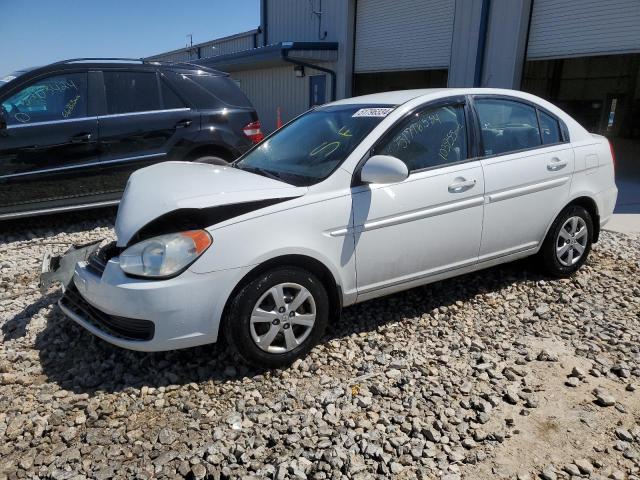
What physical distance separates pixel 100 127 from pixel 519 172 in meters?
4.48

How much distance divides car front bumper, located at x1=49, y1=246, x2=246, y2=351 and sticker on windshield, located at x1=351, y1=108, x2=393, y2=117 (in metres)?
1.52

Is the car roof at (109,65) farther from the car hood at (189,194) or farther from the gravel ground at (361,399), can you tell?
the car hood at (189,194)

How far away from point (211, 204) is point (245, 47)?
58.4ft

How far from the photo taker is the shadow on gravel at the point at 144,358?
3035 mm

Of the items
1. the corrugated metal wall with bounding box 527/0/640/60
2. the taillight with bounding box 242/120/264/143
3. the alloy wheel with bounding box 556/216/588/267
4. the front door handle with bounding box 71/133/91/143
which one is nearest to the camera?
the alloy wheel with bounding box 556/216/588/267

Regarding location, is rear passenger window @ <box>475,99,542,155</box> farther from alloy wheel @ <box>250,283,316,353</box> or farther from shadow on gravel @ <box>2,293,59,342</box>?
shadow on gravel @ <box>2,293,59,342</box>

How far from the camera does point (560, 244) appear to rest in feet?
14.4

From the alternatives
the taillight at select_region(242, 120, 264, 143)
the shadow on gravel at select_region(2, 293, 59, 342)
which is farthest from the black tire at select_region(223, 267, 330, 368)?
the taillight at select_region(242, 120, 264, 143)

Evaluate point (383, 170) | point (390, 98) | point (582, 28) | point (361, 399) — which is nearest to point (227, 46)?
point (582, 28)

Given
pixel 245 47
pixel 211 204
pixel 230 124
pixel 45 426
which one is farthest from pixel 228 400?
pixel 245 47

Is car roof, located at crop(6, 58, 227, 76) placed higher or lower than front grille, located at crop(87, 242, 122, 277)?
higher

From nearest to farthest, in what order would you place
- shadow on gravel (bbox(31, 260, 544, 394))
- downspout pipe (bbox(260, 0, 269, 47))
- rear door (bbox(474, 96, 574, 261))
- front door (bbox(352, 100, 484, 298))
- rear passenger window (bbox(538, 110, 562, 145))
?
shadow on gravel (bbox(31, 260, 544, 394)) < front door (bbox(352, 100, 484, 298)) < rear door (bbox(474, 96, 574, 261)) < rear passenger window (bbox(538, 110, 562, 145)) < downspout pipe (bbox(260, 0, 269, 47))

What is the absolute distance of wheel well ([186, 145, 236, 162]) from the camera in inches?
247

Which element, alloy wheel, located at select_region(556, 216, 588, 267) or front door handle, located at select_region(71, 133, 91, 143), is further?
front door handle, located at select_region(71, 133, 91, 143)
